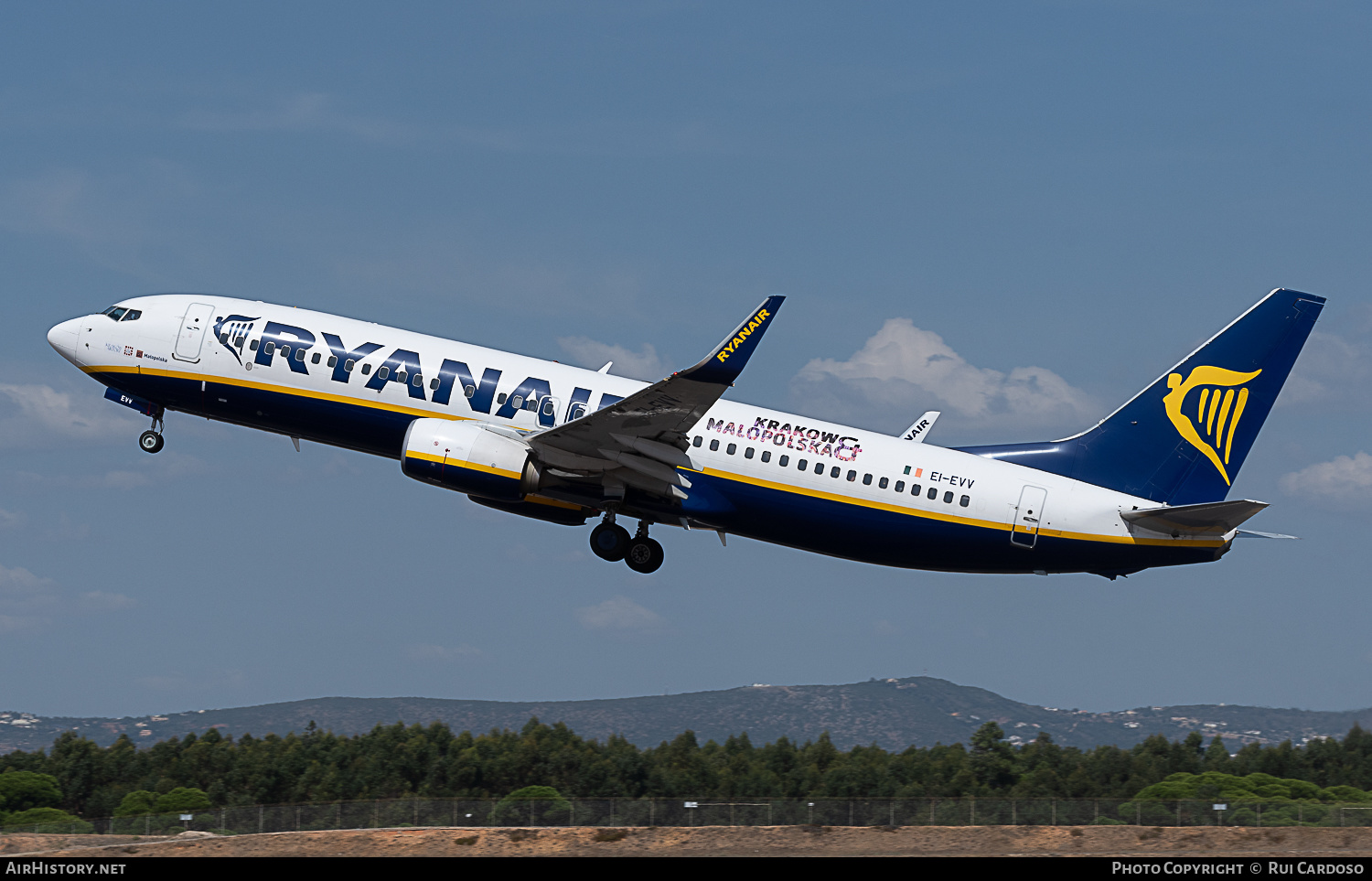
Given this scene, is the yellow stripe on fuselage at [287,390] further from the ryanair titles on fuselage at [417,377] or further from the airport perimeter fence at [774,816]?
the airport perimeter fence at [774,816]

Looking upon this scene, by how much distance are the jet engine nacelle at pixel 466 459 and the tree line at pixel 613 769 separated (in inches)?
2492

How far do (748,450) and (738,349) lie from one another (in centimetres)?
491

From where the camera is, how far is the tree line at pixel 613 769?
97500 millimetres

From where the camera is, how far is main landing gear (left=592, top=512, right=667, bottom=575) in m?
40.4

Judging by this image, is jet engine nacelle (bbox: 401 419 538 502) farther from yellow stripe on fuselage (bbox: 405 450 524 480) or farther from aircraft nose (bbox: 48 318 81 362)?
aircraft nose (bbox: 48 318 81 362)

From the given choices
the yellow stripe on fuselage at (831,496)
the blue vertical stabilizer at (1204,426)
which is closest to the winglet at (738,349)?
the yellow stripe on fuselage at (831,496)

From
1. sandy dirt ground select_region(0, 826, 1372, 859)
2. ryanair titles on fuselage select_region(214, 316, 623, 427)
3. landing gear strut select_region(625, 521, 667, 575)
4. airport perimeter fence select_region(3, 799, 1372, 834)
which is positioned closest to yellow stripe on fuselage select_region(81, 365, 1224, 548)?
ryanair titles on fuselage select_region(214, 316, 623, 427)

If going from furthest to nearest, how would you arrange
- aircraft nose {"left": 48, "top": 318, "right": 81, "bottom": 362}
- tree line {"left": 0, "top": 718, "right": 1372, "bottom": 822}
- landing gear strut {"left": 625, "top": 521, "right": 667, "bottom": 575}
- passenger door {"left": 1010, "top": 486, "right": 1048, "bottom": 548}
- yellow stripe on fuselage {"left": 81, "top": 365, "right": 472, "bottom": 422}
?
1. tree line {"left": 0, "top": 718, "right": 1372, "bottom": 822}
2. aircraft nose {"left": 48, "top": 318, "right": 81, "bottom": 362}
3. landing gear strut {"left": 625, "top": 521, "right": 667, "bottom": 575}
4. yellow stripe on fuselage {"left": 81, "top": 365, "right": 472, "bottom": 422}
5. passenger door {"left": 1010, "top": 486, "right": 1048, "bottom": 548}

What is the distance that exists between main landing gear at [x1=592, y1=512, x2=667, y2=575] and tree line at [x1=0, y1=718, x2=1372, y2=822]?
58276 mm

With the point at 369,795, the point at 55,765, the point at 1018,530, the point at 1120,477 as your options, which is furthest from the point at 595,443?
the point at 55,765

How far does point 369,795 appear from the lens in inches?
3878

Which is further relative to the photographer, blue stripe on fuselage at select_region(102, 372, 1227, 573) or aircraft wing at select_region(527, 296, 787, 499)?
blue stripe on fuselage at select_region(102, 372, 1227, 573)
